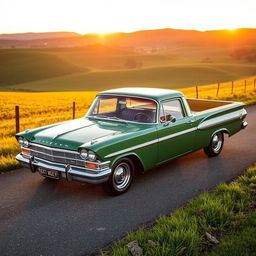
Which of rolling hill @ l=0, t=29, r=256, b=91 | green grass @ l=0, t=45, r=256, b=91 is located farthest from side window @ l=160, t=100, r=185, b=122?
rolling hill @ l=0, t=29, r=256, b=91

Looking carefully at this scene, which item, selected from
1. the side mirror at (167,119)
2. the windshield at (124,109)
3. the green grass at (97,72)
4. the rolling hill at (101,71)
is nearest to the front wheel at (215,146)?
the side mirror at (167,119)

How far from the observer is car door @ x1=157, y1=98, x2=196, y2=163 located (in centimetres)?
663

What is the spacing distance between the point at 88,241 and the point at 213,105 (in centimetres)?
577

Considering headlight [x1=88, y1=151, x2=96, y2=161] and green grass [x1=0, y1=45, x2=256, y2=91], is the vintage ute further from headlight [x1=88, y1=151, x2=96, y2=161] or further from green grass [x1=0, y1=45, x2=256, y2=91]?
green grass [x1=0, y1=45, x2=256, y2=91]

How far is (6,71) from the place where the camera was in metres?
85.4

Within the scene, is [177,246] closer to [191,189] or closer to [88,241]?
[88,241]

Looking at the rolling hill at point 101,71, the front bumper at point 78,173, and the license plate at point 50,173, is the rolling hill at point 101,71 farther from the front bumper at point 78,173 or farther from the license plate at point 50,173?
the front bumper at point 78,173

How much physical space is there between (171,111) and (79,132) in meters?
2.00

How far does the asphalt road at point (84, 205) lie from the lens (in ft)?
14.7

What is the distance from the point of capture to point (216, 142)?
8.45 metres

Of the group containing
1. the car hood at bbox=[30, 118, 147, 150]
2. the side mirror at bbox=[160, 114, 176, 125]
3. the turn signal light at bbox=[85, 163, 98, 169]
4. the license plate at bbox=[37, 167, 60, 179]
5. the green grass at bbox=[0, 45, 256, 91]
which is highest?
the side mirror at bbox=[160, 114, 176, 125]

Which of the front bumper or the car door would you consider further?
the car door

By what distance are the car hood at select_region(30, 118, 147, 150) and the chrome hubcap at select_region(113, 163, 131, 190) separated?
573mm

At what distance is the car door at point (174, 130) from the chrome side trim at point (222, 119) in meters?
0.40
